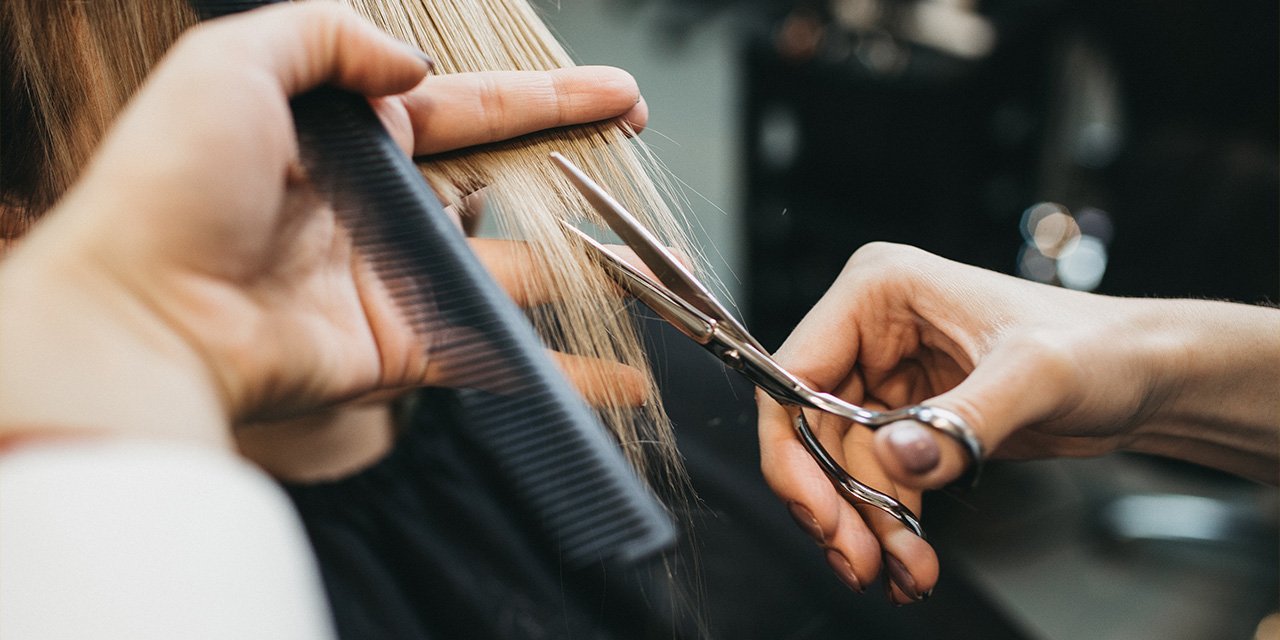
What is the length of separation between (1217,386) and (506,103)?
0.61 metres

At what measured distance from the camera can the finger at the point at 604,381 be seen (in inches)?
21.2

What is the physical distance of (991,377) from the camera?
44 centimetres

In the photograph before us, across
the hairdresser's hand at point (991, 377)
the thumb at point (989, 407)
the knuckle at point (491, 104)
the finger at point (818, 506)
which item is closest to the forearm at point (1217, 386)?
the hairdresser's hand at point (991, 377)

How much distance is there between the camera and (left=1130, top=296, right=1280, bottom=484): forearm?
1.88ft

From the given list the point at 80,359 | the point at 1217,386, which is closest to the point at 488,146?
the point at 80,359

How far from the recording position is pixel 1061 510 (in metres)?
1.57

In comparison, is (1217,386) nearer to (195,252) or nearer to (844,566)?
(844,566)

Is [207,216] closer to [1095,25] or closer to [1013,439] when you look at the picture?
[1013,439]

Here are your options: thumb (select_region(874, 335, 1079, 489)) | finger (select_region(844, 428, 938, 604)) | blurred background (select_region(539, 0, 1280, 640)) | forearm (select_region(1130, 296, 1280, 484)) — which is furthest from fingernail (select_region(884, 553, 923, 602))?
blurred background (select_region(539, 0, 1280, 640))

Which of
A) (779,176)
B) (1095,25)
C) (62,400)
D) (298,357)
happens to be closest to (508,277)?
(298,357)

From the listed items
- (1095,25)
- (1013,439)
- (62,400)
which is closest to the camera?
(62,400)

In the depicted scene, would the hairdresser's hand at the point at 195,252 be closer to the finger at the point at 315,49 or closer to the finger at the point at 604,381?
the finger at the point at 315,49

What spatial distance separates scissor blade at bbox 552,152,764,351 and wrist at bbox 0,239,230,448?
0.90 feet

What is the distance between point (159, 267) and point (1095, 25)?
1.54 metres
